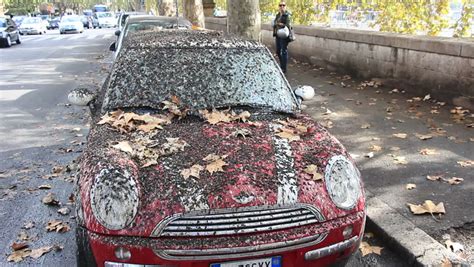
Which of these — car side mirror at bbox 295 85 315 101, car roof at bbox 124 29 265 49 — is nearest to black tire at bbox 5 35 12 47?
car roof at bbox 124 29 265 49

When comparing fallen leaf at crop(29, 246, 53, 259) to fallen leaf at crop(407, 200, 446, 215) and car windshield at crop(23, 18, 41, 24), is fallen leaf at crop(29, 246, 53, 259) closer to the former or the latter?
fallen leaf at crop(407, 200, 446, 215)

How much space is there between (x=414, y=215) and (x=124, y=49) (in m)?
3.02

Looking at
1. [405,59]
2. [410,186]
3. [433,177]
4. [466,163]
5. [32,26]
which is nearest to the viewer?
[410,186]

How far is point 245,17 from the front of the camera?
877 centimetres

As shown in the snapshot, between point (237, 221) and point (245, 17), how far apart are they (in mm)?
6790

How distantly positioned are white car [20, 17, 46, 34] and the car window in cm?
3540

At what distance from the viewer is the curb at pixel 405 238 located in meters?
3.23

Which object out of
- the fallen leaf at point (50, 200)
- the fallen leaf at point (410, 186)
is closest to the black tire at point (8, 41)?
the fallen leaf at point (50, 200)

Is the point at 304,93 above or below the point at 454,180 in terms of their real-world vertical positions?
above

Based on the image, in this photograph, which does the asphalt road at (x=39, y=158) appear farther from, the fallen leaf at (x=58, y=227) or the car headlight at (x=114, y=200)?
the car headlight at (x=114, y=200)

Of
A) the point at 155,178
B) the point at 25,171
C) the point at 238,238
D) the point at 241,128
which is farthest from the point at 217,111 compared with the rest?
the point at 25,171

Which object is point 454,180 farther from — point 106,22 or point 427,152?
point 106,22

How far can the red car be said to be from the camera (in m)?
2.53

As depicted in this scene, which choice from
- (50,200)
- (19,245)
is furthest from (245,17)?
(19,245)
